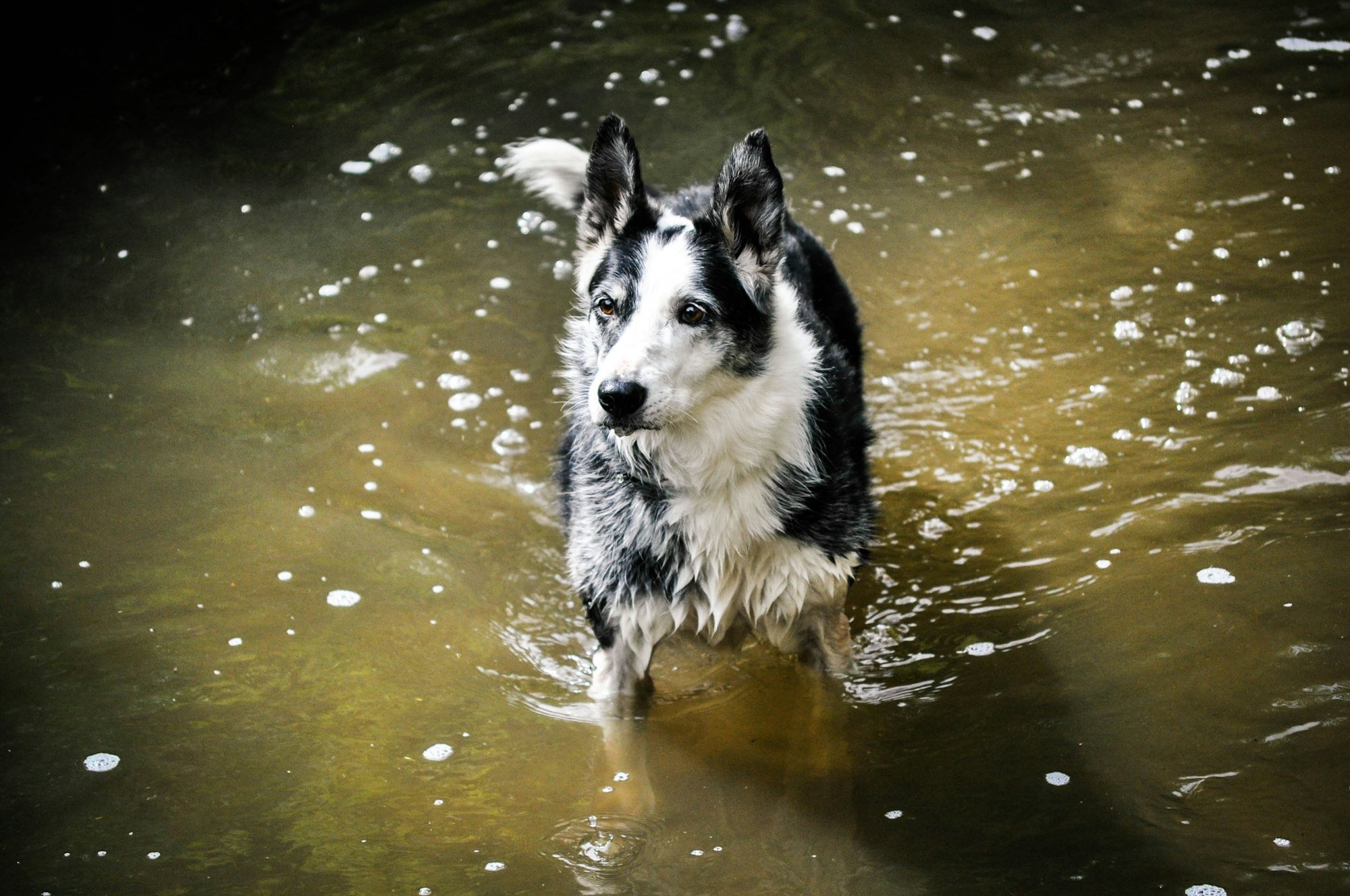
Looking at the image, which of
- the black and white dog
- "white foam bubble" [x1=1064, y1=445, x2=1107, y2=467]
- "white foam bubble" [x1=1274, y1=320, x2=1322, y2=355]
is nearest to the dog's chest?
the black and white dog

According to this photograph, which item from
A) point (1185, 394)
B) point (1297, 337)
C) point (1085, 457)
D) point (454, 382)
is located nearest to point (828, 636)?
point (1085, 457)

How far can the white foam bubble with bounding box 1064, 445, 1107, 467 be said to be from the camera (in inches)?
175

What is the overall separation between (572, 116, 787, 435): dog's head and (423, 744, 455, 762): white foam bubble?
111cm

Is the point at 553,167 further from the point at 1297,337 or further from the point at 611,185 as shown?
the point at 1297,337

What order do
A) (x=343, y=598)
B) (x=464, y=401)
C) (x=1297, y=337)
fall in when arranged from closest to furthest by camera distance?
(x=343, y=598), (x=1297, y=337), (x=464, y=401)

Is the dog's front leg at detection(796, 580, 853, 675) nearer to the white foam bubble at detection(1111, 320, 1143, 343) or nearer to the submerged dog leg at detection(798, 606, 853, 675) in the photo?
the submerged dog leg at detection(798, 606, 853, 675)

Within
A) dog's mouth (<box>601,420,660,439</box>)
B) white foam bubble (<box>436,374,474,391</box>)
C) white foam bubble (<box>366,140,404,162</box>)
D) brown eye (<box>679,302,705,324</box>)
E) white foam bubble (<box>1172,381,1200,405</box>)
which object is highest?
brown eye (<box>679,302,705,324</box>)

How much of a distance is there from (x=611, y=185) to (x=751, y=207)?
41cm

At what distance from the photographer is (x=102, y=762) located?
317 cm

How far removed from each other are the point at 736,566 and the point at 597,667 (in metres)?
0.57

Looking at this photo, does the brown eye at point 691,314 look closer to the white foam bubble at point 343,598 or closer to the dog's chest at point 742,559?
the dog's chest at point 742,559

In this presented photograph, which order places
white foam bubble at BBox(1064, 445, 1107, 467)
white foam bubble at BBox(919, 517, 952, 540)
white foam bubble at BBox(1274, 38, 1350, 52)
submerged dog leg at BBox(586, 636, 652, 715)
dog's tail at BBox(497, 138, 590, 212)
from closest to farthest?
submerged dog leg at BBox(586, 636, 652, 715) → dog's tail at BBox(497, 138, 590, 212) → white foam bubble at BBox(919, 517, 952, 540) → white foam bubble at BBox(1064, 445, 1107, 467) → white foam bubble at BBox(1274, 38, 1350, 52)

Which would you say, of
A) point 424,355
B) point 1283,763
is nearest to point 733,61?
point 424,355

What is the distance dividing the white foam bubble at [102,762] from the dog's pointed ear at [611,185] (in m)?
1.98
